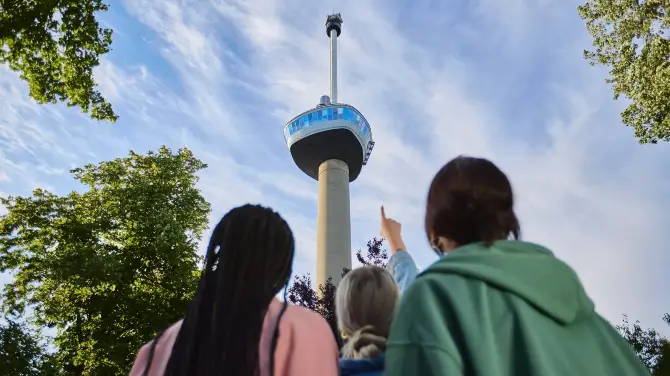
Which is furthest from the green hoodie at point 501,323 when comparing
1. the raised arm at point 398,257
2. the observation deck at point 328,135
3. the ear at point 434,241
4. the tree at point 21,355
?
the observation deck at point 328,135

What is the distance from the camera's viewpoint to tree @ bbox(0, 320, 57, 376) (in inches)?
550

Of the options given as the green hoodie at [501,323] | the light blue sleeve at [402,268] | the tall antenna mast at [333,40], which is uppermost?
the tall antenna mast at [333,40]

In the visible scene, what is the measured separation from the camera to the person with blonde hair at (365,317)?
2.24 meters

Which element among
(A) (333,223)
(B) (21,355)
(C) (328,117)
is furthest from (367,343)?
(C) (328,117)

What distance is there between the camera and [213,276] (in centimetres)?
212

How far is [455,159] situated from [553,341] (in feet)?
2.08

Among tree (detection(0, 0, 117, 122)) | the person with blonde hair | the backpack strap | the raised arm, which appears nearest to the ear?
the person with blonde hair

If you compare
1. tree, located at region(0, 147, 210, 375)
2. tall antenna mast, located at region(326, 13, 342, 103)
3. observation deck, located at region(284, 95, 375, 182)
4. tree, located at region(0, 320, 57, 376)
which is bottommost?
tree, located at region(0, 320, 57, 376)

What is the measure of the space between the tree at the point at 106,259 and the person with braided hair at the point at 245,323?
16883 mm

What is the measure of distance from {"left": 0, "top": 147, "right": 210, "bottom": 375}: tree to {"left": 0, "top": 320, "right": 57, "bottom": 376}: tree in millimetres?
1489

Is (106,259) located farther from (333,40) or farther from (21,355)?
(333,40)

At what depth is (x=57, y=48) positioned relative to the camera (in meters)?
11.9

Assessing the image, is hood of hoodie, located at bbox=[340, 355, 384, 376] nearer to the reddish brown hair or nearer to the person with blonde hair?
the person with blonde hair

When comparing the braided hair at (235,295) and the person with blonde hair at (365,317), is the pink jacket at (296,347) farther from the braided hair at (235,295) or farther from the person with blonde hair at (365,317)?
the person with blonde hair at (365,317)
